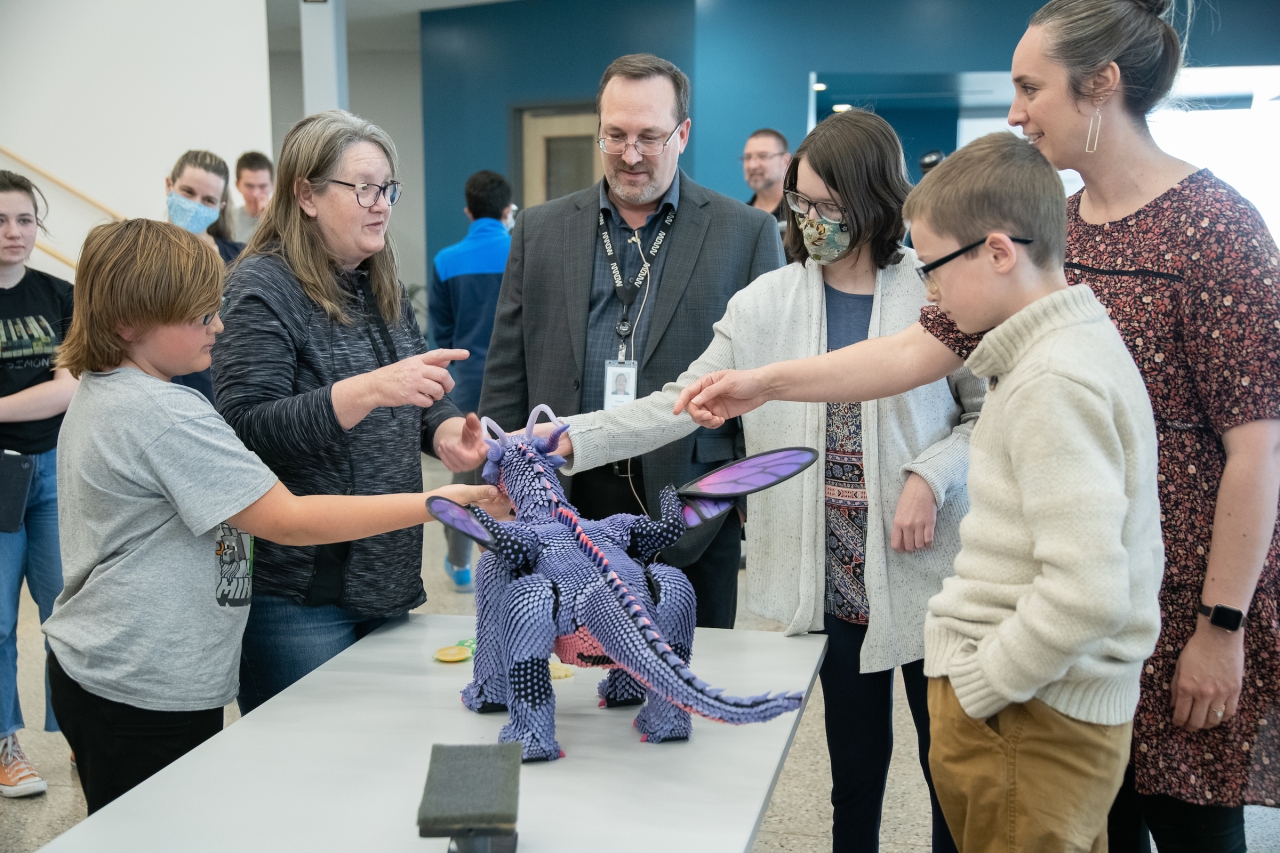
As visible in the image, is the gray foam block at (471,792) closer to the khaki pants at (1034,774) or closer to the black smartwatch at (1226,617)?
the khaki pants at (1034,774)

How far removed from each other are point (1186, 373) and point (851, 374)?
1.45ft

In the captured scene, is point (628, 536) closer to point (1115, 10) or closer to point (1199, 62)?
point (1115, 10)

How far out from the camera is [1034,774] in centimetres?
113

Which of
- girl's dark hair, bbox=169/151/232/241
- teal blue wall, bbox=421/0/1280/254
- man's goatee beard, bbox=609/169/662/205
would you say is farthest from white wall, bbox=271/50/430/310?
man's goatee beard, bbox=609/169/662/205

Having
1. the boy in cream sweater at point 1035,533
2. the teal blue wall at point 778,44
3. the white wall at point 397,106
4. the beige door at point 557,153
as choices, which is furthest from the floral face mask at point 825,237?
the white wall at point 397,106

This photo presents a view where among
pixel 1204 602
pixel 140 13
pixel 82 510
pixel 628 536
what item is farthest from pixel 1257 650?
pixel 140 13

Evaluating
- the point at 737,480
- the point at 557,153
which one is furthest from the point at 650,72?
the point at 557,153

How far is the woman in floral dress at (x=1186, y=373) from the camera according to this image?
1.27m

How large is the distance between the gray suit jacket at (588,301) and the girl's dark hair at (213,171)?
5.97 ft

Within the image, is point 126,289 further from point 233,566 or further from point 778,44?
point 778,44

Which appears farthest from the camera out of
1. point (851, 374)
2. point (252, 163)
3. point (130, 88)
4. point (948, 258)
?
point (130, 88)

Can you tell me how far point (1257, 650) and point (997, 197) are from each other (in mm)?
721

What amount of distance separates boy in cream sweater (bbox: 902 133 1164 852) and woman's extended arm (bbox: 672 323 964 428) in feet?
0.95

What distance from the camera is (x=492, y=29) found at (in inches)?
313
